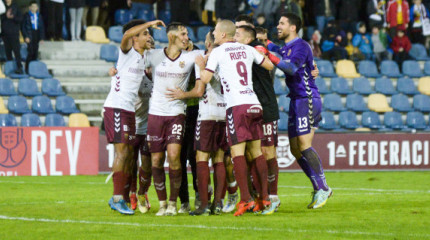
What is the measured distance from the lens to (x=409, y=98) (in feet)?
76.8

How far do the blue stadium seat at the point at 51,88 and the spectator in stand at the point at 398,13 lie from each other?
32.3 ft

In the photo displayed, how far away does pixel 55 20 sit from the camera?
21.4 m

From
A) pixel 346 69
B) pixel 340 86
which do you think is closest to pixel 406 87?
pixel 346 69

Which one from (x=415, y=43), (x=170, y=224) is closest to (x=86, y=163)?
(x=170, y=224)

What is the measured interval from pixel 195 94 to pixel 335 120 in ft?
42.0

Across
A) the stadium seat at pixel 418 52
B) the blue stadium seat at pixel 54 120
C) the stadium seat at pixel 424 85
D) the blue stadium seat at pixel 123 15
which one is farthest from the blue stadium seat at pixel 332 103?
the blue stadium seat at pixel 54 120

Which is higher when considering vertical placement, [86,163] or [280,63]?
[280,63]

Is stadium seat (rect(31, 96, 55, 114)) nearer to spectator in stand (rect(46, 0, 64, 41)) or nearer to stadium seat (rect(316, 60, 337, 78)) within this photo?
spectator in stand (rect(46, 0, 64, 41))

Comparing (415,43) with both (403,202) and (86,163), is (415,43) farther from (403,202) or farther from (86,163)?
(403,202)

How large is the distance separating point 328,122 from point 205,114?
11488 mm

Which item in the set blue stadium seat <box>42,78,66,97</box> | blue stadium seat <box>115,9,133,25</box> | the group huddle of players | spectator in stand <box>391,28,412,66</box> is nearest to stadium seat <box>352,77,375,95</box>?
spectator in stand <box>391,28,412,66</box>

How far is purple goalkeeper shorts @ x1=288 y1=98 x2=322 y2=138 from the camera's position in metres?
10.5

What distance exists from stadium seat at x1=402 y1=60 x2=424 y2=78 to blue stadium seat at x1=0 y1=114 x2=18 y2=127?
11.4 m

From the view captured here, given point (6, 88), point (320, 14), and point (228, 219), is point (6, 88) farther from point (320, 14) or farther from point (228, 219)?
point (228, 219)
